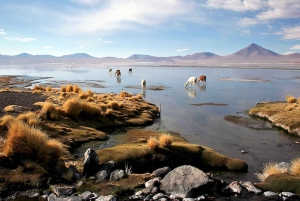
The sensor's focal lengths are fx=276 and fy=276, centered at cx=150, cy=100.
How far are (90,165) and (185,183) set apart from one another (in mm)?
4266

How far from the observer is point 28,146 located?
12141 mm

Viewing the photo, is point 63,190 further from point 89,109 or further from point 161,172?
point 89,109

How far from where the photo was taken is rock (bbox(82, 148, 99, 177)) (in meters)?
12.2

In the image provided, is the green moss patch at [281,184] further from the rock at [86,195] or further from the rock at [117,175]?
the rock at [86,195]

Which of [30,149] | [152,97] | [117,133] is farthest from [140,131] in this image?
[152,97]

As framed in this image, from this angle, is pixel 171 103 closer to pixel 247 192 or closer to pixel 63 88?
pixel 63 88

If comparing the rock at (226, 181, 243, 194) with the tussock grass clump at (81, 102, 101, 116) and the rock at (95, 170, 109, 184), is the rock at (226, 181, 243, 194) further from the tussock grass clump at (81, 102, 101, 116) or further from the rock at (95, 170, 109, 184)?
the tussock grass clump at (81, 102, 101, 116)

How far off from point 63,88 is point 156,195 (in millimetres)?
29423

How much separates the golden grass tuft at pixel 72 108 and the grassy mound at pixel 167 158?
8.05 meters

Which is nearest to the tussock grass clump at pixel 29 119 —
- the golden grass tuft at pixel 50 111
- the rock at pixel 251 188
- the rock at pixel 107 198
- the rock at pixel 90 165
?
the golden grass tuft at pixel 50 111

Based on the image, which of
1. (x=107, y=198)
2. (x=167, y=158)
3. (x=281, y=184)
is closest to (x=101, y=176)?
(x=107, y=198)

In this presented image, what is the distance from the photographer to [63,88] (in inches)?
1459

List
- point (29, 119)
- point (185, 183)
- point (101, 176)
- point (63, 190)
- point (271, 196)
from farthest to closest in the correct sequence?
point (29, 119)
point (101, 176)
point (185, 183)
point (271, 196)
point (63, 190)

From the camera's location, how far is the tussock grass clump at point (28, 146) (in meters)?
12.1
